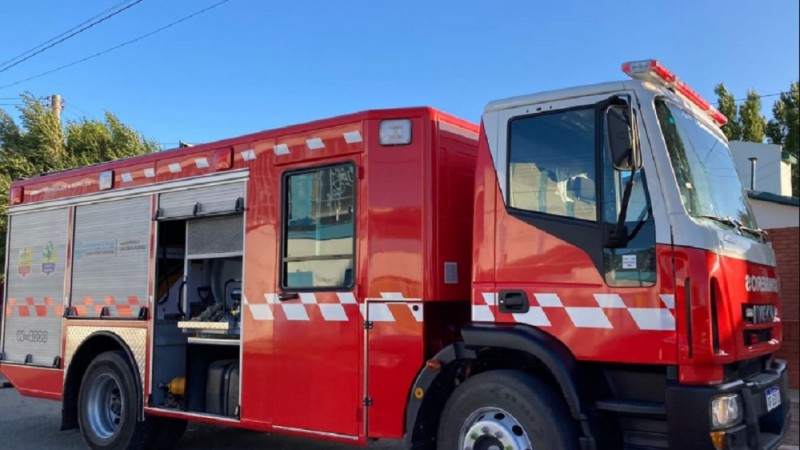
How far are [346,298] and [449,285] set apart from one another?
31.9 inches

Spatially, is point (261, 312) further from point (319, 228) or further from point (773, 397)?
point (773, 397)

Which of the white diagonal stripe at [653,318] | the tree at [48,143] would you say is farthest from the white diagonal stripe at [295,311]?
the tree at [48,143]

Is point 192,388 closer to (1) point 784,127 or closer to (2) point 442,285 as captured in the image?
(2) point 442,285

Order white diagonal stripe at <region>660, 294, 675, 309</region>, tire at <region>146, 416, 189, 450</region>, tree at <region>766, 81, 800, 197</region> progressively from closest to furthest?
white diagonal stripe at <region>660, 294, 675, 309</region>, tire at <region>146, 416, 189, 450</region>, tree at <region>766, 81, 800, 197</region>

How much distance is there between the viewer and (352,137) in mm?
5246

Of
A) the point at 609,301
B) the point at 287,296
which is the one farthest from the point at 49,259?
the point at 609,301

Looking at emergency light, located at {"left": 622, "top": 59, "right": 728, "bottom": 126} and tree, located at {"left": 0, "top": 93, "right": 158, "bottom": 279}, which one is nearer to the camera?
emergency light, located at {"left": 622, "top": 59, "right": 728, "bottom": 126}

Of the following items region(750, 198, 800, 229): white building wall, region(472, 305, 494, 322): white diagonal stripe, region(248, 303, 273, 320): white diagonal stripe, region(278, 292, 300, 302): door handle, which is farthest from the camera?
region(750, 198, 800, 229): white building wall

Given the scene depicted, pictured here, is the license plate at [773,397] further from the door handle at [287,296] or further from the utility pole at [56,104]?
the utility pole at [56,104]

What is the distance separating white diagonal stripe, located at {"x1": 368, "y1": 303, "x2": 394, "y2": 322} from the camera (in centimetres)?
489

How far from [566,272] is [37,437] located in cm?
687

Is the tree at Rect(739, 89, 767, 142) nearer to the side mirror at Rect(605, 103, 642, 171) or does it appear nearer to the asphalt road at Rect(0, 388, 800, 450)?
the asphalt road at Rect(0, 388, 800, 450)

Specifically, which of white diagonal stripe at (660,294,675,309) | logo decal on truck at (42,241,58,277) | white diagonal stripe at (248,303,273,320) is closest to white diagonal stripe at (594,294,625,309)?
white diagonal stripe at (660,294,675,309)

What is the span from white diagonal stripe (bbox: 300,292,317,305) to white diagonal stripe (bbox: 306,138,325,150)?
3.83ft
